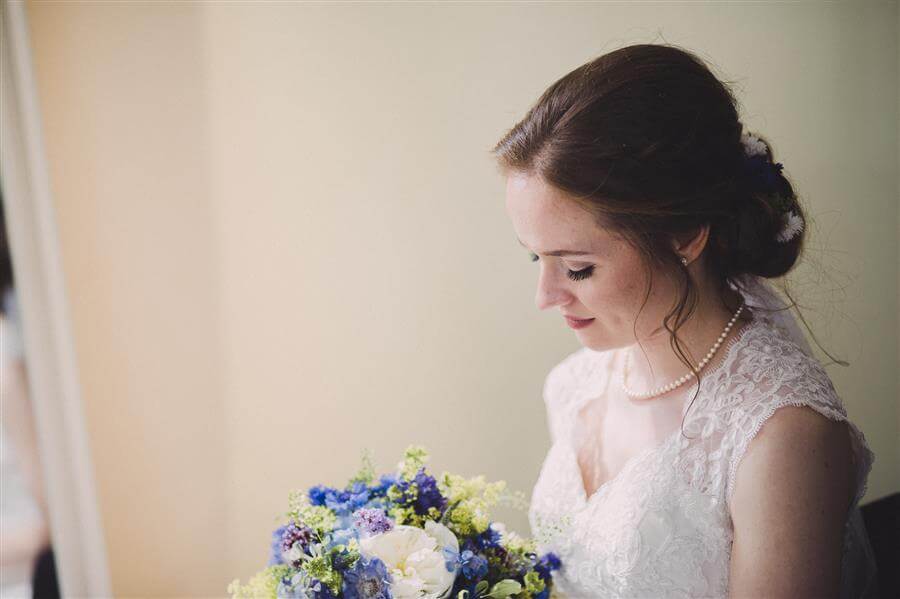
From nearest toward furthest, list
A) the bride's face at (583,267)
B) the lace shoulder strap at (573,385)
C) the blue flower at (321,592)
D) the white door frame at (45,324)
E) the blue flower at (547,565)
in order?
the blue flower at (321,592) < the bride's face at (583,267) < the blue flower at (547,565) < the white door frame at (45,324) < the lace shoulder strap at (573,385)

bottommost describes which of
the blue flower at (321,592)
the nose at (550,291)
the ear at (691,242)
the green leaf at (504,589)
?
the green leaf at (504,589)

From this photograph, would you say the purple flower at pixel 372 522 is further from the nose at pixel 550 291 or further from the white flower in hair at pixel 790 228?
the white flower in hair at pixel 790 228

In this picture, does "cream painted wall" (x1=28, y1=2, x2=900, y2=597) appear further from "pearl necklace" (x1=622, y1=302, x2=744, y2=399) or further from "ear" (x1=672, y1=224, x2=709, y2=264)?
"ear" (x1=672, y1=224, x2=709, y2=264)

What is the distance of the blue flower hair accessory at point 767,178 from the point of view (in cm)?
114

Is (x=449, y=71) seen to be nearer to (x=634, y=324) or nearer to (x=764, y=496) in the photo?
(x=634, y=324)

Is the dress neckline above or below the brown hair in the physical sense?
below

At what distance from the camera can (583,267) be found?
3.78ft

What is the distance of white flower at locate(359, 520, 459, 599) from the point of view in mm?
1027

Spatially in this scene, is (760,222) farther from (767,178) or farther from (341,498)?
(341,498)

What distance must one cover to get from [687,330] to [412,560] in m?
0.63

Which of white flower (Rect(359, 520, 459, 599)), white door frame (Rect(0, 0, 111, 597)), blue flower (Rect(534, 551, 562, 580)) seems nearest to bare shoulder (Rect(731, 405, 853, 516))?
blue flower (Rect(534, 551, 562, 580))

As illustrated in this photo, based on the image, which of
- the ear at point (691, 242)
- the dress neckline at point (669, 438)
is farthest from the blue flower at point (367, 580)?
the ear at point (691, 242)

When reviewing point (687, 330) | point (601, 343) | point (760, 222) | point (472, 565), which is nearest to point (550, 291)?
point (601, 343)

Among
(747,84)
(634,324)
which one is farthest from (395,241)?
(747,84)
